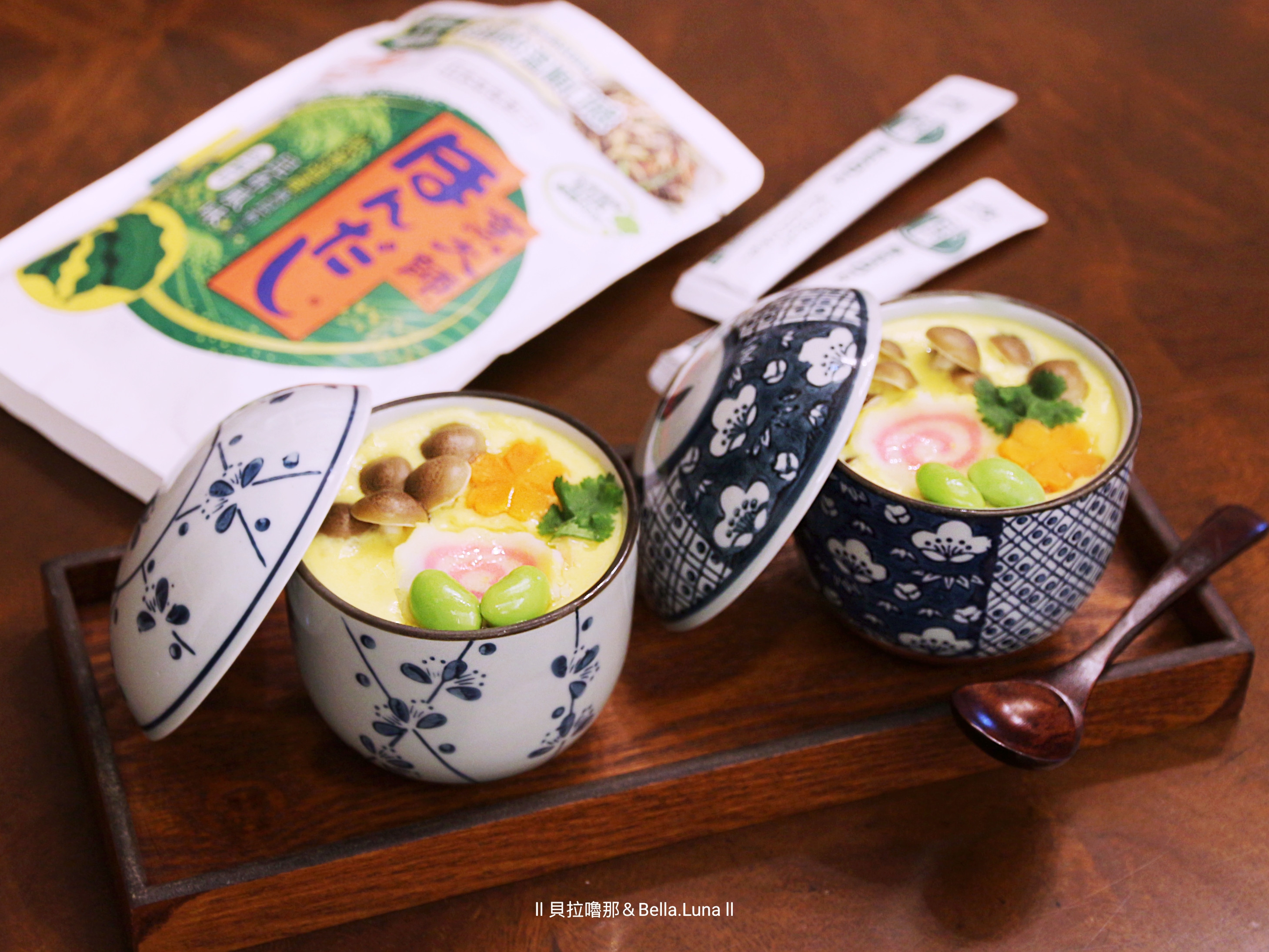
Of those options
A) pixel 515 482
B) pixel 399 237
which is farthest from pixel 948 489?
pixel 399 237

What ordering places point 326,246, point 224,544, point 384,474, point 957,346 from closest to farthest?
point 224,544 → point 384,474 → point 957,346 → point 326,246

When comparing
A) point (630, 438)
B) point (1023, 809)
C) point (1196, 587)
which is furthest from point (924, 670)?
point (630, 438)

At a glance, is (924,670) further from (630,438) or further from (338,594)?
(338,594)

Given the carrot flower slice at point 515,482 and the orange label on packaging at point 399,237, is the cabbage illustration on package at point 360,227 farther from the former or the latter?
the carrot flower slice at point 515,482

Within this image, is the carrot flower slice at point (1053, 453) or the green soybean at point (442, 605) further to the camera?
the carrot flower slice at point (1053, 453)

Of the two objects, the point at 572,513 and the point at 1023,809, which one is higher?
the point at 572,513

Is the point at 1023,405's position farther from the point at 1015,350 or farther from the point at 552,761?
the point at 552,761

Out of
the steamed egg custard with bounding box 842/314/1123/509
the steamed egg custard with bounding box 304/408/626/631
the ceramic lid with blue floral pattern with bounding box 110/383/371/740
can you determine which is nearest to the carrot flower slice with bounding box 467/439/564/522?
the steamed egg custard with bounding box 304/408/626/631

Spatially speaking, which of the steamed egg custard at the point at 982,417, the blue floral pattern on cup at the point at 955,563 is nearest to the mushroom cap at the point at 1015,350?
the steamed egg custard at the point at 982,417
